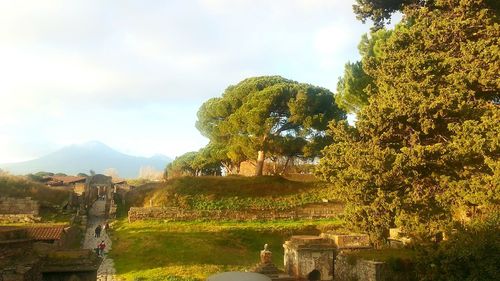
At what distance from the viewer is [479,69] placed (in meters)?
16.7

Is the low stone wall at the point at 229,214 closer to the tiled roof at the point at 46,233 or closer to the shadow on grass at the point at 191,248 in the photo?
the shadow on grass at the point at 191,248

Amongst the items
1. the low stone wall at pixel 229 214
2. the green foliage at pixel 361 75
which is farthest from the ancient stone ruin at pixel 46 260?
the low stone wall at pixel 229 214

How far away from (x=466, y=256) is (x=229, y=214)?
26.6m

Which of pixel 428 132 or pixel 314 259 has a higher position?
pixel 428 132

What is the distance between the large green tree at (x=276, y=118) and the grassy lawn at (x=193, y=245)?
31.1 ft

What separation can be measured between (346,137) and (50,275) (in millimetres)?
12960

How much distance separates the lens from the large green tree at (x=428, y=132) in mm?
15898

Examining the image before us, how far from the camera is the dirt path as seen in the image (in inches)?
896

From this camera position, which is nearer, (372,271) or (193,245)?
(372,271)

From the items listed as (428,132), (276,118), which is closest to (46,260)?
(428,132)

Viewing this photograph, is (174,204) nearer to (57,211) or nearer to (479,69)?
(57,211)

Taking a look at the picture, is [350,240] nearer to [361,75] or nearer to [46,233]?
[361,75]

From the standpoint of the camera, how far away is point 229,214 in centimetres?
3741

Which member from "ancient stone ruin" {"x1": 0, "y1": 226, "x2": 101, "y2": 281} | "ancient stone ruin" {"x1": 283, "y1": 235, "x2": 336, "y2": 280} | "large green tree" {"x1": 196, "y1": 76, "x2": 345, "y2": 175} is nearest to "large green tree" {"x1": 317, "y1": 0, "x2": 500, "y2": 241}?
"ancient stone ruin" {"x1": 283, "y1": 235, "x2": 336, "y2": 280}
